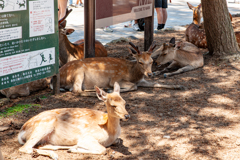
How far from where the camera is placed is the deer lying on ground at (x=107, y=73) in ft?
19.5

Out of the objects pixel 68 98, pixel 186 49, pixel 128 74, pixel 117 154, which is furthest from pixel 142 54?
pixel 117 154

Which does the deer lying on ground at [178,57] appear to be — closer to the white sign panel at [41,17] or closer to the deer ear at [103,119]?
the white sign panel at [41,17]

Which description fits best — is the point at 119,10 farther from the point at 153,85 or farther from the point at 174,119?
the point at 174,119

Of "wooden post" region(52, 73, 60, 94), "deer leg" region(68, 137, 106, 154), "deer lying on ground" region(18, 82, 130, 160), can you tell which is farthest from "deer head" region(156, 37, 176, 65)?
"deer leg" region(68, 137, 106, 154)

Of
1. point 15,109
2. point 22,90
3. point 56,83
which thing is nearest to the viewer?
point 15,109

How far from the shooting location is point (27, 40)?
494 centimetres

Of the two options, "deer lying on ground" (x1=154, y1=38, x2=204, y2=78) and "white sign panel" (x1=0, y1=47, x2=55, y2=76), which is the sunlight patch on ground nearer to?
"deer lying on ground" (x1=154, y1=38, x2=204, y2=78)

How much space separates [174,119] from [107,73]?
1867 millimetres

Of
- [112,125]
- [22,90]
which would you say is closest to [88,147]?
[112,125]

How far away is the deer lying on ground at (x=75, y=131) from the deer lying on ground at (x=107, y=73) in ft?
6.73

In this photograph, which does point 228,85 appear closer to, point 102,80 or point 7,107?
point 102,80

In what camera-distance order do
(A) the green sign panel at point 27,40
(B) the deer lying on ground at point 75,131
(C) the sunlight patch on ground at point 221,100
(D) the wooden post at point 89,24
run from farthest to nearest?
(D) the wooden post at point 89,24
(C) the sunlight patch on ground at point 221,100
(A) the green sign panel at point 27,40
(B) the deer lying on ground at point 75,131

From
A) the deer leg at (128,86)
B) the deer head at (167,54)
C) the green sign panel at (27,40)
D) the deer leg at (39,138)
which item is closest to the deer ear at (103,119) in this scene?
the deer leg at (39,138)

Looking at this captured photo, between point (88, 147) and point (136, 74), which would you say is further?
point (136, 74)
